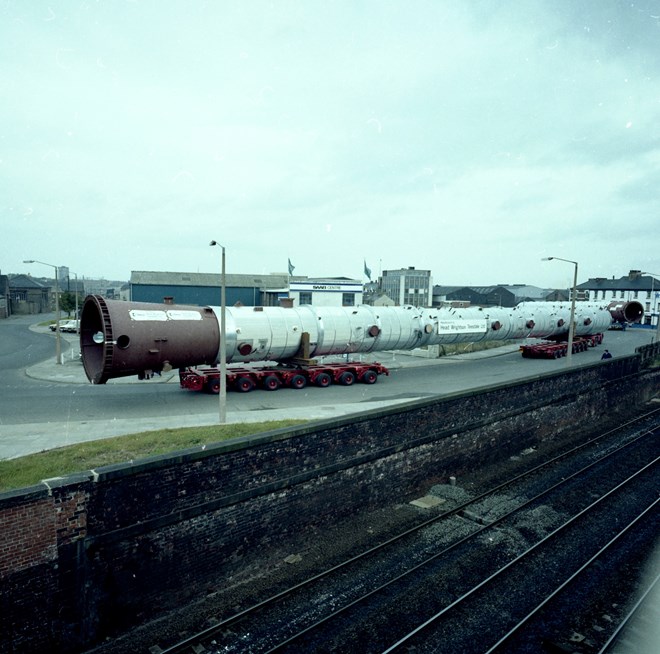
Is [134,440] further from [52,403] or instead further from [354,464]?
[52,403]

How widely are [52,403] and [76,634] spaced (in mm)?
16164

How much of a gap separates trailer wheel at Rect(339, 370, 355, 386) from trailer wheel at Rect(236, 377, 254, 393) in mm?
5540

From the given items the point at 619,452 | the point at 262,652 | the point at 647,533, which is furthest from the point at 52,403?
the point at 619,452

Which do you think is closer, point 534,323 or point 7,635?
point 7,635

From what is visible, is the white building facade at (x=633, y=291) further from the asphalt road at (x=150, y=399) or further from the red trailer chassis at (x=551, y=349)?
the asphalt road at (x=150, y=399)

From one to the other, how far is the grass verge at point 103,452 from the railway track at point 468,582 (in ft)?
15.2

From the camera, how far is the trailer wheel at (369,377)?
2883 cm

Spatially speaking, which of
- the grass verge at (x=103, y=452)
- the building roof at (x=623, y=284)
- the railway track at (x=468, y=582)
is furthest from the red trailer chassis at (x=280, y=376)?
the building roof at (x=623, y=284)

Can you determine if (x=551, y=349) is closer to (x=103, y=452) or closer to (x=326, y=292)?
(x=326, y=292)

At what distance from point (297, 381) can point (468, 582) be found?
660 inches

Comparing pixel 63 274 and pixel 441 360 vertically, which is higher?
pixel 63 274

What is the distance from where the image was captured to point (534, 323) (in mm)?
40406

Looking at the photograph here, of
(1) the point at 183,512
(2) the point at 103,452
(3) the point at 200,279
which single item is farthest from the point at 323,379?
(3) the point at 200,279

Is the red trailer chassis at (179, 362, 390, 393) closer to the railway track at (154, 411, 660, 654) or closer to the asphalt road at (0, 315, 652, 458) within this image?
the asphalt road at (0, 315, 652, 458)
